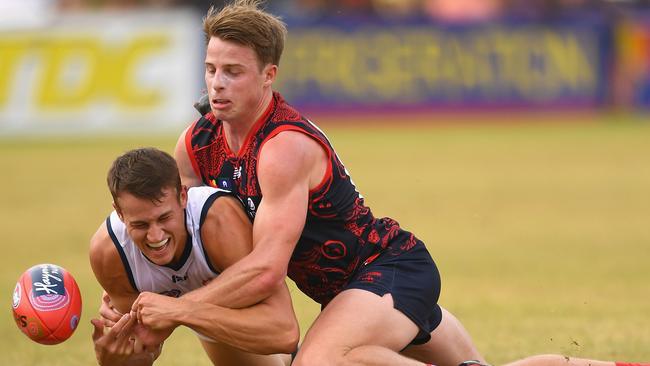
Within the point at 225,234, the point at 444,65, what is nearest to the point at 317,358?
the point at 225,234

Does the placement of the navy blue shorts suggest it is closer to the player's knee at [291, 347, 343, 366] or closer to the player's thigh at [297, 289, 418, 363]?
the player's thigh at [297, 289, 418, 363]

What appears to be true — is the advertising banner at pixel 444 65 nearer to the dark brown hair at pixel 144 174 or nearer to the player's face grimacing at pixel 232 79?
the player's face grimacing at pixel 232 79

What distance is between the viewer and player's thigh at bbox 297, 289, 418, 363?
6044 millimetres

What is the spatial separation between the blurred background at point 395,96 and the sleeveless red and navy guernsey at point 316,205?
26.2 ft

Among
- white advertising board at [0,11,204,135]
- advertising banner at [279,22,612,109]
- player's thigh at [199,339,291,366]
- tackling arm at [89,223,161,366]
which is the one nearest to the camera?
tackling arm at [89,223,161,366]

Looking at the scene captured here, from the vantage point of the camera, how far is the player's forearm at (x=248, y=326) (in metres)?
5.86

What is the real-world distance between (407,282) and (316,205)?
641mm

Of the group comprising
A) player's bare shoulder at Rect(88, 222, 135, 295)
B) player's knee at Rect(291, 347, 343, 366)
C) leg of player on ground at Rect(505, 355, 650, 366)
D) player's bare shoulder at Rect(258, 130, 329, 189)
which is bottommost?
leg of player on ground at Rect(505, 355, 650, 366)

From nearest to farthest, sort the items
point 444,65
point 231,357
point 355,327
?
point 355,327, point 231,357, point 444,65

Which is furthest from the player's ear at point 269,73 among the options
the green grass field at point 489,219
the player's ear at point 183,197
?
the green grass field at point 489,219

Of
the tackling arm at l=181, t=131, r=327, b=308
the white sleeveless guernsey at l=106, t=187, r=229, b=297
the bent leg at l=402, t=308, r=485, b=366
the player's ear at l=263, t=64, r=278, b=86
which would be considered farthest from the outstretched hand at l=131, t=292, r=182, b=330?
the bent leg at l=402, t=308, r=485, b=366

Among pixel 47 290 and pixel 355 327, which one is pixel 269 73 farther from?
pixel 47 290

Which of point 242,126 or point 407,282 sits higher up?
point 242,126

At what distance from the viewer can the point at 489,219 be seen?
46.5 ft
